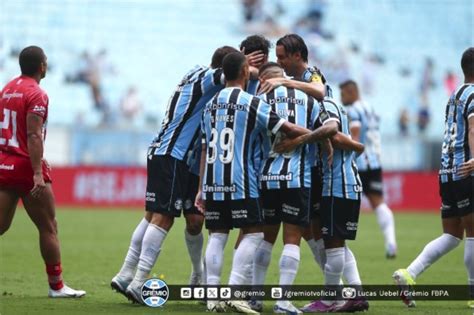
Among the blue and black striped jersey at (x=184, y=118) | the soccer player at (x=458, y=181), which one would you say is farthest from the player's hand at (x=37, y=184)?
the soccer player at (x=458, y=181)

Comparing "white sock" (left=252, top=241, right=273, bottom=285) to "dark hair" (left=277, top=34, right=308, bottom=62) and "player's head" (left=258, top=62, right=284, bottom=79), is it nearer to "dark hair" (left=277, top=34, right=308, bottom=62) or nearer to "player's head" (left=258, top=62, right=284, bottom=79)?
"player's head" (left=258, top=62, right=284, bottom=79)

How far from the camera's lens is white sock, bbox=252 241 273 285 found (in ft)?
28.5

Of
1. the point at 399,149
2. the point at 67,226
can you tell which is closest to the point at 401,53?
the point at 399,149

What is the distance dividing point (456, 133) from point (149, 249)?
10.7ft

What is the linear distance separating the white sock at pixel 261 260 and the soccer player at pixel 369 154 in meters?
6.02

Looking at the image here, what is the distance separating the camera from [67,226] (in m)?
19.7

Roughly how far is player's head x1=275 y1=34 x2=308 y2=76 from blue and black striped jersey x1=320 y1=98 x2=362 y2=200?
45cm

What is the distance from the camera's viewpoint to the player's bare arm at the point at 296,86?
28.0 feet

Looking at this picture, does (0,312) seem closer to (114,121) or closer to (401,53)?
(114,121)

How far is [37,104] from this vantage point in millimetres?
9078

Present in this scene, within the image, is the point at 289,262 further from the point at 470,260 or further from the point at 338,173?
the point at 470,260

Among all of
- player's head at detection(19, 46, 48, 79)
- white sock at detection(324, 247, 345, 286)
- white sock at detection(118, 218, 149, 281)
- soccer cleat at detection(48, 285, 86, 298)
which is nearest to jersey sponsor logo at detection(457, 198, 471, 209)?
white sock at detection(324, 247, 345, 286)

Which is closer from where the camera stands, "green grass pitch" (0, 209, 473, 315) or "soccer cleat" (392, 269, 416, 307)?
"green grass pitch" (0, 209, 473, 315)

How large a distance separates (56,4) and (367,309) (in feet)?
87.8
